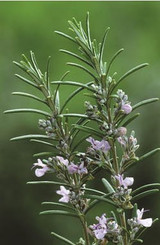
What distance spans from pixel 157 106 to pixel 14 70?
0.70 m

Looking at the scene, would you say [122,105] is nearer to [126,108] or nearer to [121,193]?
[126,108]

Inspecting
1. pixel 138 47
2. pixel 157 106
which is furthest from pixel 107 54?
pixel 157 106

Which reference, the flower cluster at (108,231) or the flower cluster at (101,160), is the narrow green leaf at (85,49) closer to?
the flower cluster at (101,160)

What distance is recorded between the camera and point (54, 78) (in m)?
2.66

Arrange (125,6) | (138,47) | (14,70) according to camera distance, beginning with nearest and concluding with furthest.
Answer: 1. (14,70)
2. (138,47)
3. (125,6)

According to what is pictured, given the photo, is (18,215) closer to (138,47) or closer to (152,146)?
(152,146)

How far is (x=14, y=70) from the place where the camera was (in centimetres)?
272

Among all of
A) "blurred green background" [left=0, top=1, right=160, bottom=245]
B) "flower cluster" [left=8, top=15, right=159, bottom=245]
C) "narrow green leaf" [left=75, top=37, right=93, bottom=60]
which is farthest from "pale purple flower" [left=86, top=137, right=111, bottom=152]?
"blurred green background" [left=0, top=1, right=160, bottom=245]

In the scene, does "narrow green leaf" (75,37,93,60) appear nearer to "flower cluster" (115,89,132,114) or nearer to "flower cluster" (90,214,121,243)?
"flower cluster" (115,89,132,114)

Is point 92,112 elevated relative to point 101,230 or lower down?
elevated

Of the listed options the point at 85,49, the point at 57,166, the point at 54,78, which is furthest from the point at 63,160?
the point at 54,78

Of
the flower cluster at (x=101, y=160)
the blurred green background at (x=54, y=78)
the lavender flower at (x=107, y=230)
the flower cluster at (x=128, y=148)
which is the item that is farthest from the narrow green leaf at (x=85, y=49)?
the blurred green background at (x=54, y=78)

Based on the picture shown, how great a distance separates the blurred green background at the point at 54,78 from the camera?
2.34 metres

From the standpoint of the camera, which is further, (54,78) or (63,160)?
(54,78)
